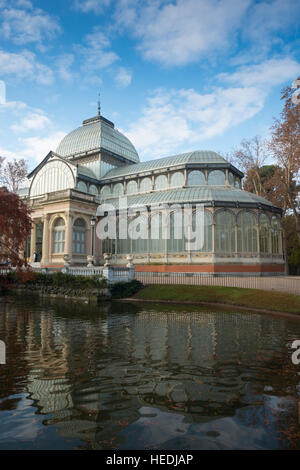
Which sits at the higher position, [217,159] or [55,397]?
[217,159]

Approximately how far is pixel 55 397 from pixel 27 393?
580 millimetres

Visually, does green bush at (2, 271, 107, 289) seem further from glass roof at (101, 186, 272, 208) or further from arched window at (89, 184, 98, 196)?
arched window at (89, 184, 98, 196)

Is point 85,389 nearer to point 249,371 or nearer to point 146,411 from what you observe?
point 146,411

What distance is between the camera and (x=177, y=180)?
33281mm

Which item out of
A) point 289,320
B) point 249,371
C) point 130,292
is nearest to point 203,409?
point 249,371

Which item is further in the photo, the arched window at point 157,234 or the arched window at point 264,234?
the arched window at point 157,234

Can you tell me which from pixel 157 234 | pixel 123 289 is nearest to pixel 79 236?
pixel 157 234

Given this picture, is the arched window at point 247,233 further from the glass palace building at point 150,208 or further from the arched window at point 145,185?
the arched window at point 145,185

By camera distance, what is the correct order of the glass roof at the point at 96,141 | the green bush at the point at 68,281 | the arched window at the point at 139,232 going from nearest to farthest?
the green bush at the point at 68,281 < the arched window at the point at 139,232 < the glass roof at the point at 96,141

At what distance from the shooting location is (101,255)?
3400cm

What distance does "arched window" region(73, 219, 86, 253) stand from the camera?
32.9 meters

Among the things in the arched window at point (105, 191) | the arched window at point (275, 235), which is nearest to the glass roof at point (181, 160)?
the arched window at point (105, 191)

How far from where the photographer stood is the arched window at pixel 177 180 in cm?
3300

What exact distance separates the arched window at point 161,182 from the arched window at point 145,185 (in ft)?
2.97
